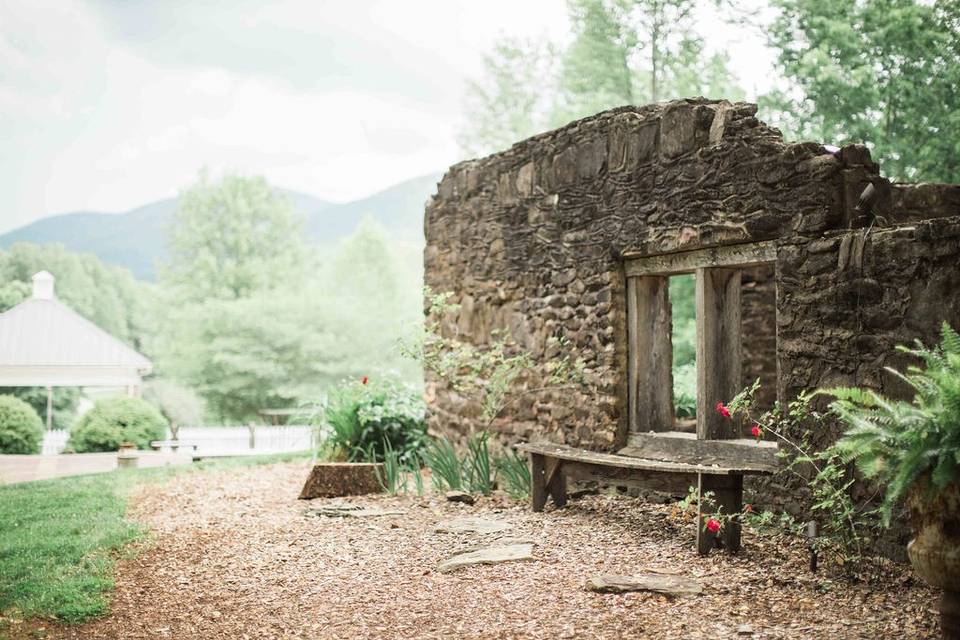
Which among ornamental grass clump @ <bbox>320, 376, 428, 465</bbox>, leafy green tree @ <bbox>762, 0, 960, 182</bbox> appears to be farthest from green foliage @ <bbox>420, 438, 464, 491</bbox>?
leafy green tree @ <bbox>762, 0, 960, 182</bbox>

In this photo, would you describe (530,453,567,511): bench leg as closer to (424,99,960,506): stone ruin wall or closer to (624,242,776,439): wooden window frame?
(424,99,960,506): stone ruin wall

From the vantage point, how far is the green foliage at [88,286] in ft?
78.3

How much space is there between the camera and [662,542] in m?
5.38

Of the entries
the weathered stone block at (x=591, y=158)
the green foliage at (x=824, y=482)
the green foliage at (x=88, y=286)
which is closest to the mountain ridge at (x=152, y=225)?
the green foliage at (x=88, y=286)

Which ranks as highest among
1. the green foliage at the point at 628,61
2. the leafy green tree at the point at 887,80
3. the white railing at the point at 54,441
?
the green foliage at the point at 628,61

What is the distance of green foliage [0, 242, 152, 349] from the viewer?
940 inches

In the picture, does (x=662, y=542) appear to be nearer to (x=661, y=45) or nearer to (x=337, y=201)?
(x=661, y=45)

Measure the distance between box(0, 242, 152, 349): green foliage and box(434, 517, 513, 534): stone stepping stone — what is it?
62.2ft

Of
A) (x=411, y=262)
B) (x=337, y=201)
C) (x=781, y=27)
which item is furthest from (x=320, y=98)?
(x=781, y=27)

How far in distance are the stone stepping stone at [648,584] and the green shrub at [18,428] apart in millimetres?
12620

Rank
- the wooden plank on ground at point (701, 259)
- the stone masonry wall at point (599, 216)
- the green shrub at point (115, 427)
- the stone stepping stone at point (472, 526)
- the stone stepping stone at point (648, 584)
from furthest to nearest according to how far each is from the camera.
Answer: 1. the green shrub at point (115, 427)
2. the stone stepping stone at point (472, 526)
3. the wooden plank on ground at point (701, 259)
4. the stone masonry wall at point (599, 216)
5. the stone stepping stone at point (648, 584)

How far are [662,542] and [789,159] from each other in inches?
104

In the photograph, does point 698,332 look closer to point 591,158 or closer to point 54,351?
point 591,158

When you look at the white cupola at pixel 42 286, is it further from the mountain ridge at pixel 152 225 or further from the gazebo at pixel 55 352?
the mountain ridge at pixel 152 225
